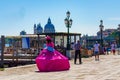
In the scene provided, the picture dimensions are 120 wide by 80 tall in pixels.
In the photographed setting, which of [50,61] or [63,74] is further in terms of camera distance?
[50,61]

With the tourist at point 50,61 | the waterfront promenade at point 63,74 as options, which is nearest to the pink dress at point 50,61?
the tourist at point 50,61

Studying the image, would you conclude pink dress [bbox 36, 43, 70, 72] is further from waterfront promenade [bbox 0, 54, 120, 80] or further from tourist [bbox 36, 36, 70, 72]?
waterfront promenade [bbox 0, 54, 120, 80]

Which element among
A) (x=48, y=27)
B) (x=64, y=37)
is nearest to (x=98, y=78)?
(x=64, y=37)

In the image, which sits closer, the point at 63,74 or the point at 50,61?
the point at 63,74

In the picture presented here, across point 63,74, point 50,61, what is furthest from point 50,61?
point 63,74

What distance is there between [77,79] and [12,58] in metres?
25.6

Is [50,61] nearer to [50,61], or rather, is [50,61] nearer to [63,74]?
[50,61]

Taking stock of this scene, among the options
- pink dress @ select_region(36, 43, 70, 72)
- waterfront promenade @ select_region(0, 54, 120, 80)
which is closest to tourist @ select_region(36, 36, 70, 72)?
pink dress @ select_region(36, 43, 70, 72)

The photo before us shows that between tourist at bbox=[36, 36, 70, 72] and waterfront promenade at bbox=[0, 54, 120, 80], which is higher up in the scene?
tourist at bbox=[36, 36, 70, 72]

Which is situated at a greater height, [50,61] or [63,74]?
[50,61]

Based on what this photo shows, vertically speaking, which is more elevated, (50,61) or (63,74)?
(50,61)

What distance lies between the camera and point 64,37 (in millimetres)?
41719

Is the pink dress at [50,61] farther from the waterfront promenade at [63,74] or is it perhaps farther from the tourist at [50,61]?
the waterfront promenade at [63,74]

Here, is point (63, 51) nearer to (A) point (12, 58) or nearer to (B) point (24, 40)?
(A) point (12, 58)
